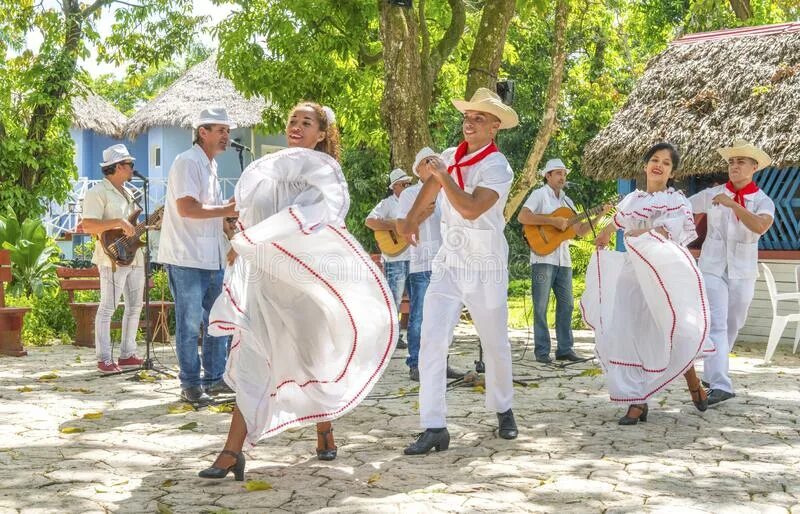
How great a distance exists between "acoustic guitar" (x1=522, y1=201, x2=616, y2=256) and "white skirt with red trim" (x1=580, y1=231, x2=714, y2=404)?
3.07 meters

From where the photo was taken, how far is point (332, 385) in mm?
5320

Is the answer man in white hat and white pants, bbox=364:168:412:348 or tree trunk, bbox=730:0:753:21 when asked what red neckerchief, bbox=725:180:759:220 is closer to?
man in white hat and white pants, bbox=364:168:412:348

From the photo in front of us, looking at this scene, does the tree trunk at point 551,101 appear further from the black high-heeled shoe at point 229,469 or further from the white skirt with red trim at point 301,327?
the black high-heeled shoe at point 229,469

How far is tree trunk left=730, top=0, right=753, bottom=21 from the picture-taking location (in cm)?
2205

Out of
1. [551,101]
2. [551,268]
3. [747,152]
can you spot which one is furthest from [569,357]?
[551,101]

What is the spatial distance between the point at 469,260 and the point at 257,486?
1846mm

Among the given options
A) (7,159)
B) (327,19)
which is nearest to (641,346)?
(327,19)

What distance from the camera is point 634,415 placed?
6.78m

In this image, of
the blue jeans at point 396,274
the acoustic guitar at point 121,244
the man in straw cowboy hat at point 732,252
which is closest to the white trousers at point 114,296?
the acoustic guitar at point 121,244

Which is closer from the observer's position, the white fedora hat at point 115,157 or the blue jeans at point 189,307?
the blue jeans at point 189,307

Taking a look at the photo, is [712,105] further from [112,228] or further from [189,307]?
[189,307]

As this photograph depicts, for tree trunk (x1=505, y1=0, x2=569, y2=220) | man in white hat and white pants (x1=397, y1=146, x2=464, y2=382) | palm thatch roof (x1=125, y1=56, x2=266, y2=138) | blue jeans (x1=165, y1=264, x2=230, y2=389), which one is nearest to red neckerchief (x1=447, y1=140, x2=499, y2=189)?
blue jeans (x1=165, y1=264, x2=230, y2=389)

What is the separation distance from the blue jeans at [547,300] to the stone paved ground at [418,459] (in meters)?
2.07

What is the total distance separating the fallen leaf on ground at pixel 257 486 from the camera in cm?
495
